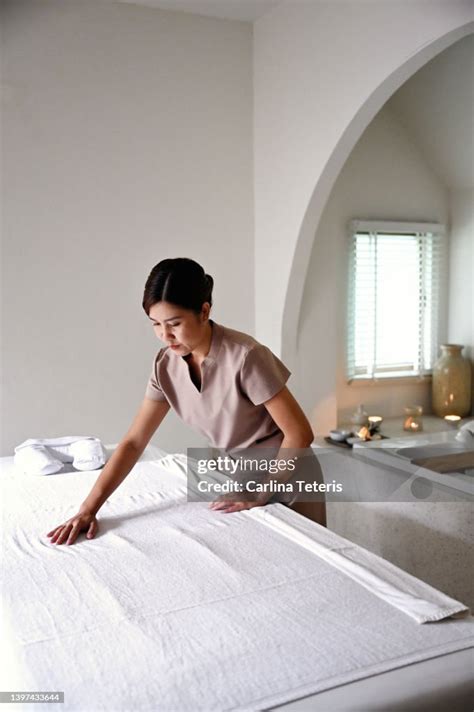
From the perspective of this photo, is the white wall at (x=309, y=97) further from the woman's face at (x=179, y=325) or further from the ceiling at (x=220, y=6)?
the woman's face at (x=179, y=325)

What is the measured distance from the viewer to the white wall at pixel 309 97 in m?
2.84

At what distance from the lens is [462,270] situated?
4.57m

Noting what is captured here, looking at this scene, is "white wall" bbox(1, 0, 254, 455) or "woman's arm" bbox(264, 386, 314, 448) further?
"white wall" bbox(1, 0, 254, 455)

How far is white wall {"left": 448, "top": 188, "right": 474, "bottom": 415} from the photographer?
450cm

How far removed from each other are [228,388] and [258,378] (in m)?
0.09

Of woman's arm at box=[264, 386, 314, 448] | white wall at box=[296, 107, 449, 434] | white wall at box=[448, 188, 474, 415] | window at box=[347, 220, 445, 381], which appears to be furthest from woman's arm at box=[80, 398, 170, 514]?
white wall at box=[448, 188, 474, 415]

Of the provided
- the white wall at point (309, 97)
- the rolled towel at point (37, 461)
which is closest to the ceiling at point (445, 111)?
the white wall at point (309, 97)

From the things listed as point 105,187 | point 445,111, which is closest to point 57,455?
point 105,187

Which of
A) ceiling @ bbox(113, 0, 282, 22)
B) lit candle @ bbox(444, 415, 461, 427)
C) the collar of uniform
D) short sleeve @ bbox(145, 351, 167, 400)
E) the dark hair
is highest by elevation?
ceiling @ bbox(113, 0, 282, 22)

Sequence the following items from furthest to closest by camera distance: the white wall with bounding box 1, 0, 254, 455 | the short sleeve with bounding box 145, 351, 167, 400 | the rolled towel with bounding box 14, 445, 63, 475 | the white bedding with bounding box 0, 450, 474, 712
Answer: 1. the white wall with bounding box 1, 0, 254, 455
2. the rolled towel with bounding box 14, 445, 63, 475
3. the short sleeve with bounding box 145, 351, 167, 400
4. the white bedding with bounding box 0, 450, 474, 712

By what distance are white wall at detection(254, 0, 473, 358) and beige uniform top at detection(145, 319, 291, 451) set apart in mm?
1512

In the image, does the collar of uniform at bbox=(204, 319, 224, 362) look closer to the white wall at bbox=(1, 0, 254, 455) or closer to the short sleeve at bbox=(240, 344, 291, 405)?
the short sleeve at bbox=(240, 344, 291, 405)

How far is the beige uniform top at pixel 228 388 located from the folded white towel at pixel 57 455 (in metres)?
0.69

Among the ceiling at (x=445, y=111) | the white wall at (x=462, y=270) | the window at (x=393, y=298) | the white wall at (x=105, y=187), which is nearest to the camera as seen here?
the white wall at (x=105, y=187)
